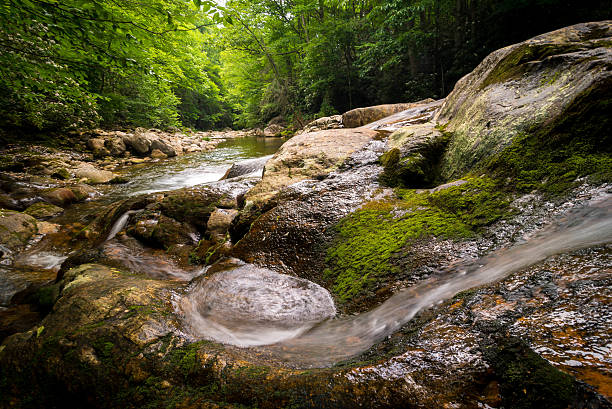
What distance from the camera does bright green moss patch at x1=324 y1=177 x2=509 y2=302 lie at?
1.97 meters

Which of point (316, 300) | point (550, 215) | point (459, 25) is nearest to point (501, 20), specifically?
point (459, 25)

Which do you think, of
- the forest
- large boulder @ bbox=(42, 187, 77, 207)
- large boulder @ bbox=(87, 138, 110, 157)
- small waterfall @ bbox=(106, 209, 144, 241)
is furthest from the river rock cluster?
large boulder @ bbox=(87, 138, 110, 157)

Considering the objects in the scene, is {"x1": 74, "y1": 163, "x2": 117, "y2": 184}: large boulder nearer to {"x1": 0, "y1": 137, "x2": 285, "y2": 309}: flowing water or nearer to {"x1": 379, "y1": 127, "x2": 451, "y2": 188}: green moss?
{"x1": 0, "y1": 137, "x2": 285, "y2": 309}: flowing water

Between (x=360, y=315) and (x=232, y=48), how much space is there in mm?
17432

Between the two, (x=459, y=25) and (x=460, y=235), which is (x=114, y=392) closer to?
(x=460, y=235)

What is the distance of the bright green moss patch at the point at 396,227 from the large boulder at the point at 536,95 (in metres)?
0.53

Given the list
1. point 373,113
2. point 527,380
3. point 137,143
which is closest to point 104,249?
point 527,380

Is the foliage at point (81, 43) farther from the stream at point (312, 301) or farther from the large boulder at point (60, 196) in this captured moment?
the stream at point (312, 301)

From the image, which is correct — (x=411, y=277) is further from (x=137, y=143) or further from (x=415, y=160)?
(x=137, y=143)

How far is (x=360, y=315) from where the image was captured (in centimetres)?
184

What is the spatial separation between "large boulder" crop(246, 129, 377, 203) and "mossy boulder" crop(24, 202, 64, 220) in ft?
18.1

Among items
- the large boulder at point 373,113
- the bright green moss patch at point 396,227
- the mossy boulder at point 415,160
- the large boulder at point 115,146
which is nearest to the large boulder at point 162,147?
the large boulder at point 115,146

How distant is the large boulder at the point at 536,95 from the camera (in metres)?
1.84

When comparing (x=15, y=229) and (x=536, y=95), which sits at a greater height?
(x=536, y=95)
